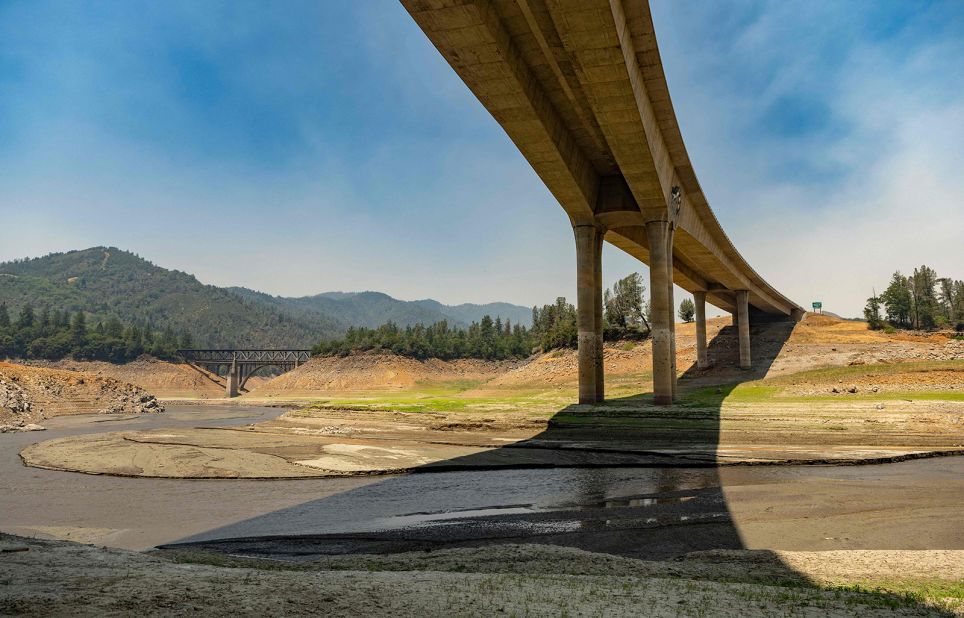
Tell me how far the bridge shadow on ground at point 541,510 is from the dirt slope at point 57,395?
57.7 metres

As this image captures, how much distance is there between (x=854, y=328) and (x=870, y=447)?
73.2m

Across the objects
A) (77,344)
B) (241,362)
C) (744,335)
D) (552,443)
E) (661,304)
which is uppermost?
(661,304)

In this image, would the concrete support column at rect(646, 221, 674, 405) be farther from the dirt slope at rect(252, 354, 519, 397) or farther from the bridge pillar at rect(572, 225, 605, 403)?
the dirt slope at rect(252, 354, 519, 397)

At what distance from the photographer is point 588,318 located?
1645 inches

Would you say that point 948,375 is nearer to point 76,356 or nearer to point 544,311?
point 544,311

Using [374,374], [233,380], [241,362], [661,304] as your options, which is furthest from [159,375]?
[661,304]

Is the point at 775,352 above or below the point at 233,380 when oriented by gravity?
above

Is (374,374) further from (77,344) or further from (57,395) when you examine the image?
(77,344)

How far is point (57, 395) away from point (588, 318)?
76941 millimetres

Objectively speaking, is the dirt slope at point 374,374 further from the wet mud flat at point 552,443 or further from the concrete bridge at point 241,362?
the wet mud flat at point 552,443

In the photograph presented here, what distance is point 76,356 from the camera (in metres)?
177

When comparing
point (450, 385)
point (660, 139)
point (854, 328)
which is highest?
point (660, 139)

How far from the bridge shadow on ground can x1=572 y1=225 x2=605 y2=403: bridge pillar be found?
1012 centimetres

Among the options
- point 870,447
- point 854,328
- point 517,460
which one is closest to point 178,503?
point 517,460
